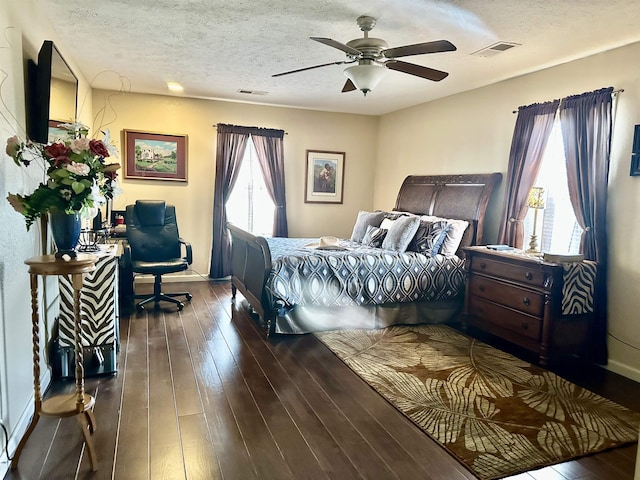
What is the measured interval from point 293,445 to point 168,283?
14.0 feet

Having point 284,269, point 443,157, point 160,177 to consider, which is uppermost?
point 443,157

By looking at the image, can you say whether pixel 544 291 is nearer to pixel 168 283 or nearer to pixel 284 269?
pixel 284 269

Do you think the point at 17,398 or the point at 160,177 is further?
the point at 160,177

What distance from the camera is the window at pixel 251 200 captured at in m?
6.38

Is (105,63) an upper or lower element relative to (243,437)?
upper

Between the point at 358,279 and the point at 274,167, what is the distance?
2855mm

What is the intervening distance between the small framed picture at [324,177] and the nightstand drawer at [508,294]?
124 inches

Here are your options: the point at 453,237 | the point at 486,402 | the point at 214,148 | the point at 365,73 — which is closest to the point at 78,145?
the point at 365,73

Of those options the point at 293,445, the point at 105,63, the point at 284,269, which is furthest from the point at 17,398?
the point at 105,63

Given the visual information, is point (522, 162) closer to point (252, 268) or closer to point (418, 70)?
point (418, 70)

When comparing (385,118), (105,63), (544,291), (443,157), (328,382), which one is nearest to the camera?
(328,382)

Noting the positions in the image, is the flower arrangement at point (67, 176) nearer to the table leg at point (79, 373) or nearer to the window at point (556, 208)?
the table leg at point (79, 373)

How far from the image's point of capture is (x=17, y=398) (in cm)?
228

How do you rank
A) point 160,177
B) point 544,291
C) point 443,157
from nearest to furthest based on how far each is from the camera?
1. point 544,291
2. point 443,157
3. point 160,177
